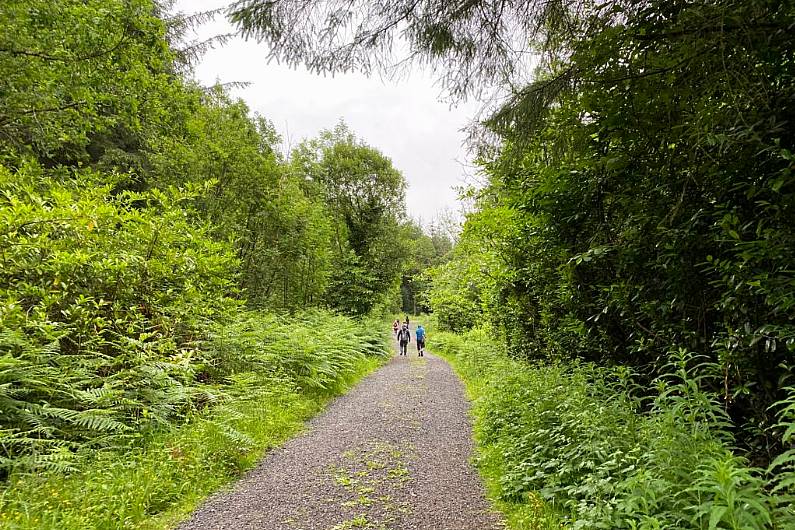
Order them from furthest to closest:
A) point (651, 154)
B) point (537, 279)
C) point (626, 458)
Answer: point (537, 279) < point (651, 154) < point (626, 458)

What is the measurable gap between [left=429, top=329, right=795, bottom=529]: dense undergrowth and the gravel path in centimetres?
47

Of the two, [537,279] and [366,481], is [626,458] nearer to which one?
[366,481]

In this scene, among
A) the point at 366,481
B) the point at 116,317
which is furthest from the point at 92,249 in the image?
the point at 366,481

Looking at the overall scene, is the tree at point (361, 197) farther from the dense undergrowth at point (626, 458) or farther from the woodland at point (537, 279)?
the dense undergrowth at point (626, 458)

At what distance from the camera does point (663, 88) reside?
3.53 m

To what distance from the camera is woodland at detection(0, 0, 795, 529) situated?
2.87 meters

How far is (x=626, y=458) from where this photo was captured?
10.4 ft

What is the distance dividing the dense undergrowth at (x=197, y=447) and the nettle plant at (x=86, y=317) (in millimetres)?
232

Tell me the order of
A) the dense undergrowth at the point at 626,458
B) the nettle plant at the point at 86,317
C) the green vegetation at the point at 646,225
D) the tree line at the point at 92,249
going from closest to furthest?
the dense undergrowth at the point at 626,458 → the green vegetation at the point at 646,225 → the nettle plant at the point at 86,317 → the tree line at the point at 92,249

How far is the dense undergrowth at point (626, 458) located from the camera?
2244mm

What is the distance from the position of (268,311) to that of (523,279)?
9.04 meters

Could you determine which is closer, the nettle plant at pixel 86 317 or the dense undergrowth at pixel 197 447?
the dense undergrowth at pixel 197 447

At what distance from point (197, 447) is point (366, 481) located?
85.2 inches

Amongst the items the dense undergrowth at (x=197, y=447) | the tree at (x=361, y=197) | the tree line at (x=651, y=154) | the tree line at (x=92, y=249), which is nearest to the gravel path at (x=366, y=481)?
the dense undergrowth at (x=197, y=447)
